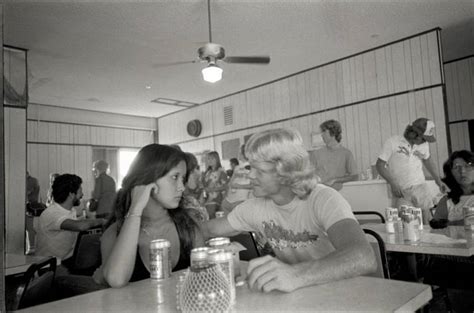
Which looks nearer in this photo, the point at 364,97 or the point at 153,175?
the point at 153,175

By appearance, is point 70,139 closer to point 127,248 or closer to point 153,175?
point 153,175

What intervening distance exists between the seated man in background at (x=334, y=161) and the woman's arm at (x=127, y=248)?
3211 mm

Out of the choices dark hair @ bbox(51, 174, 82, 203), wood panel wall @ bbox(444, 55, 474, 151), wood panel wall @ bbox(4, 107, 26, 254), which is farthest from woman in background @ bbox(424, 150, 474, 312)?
wood panel wall @ bbox(4, 107, 26, 254)

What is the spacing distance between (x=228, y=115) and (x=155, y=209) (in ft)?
21.9

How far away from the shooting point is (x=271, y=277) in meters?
0.98

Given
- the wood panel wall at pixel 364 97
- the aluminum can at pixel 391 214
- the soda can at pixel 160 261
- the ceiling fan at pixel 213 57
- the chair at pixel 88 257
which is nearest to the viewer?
the soda can at pixel 160 261

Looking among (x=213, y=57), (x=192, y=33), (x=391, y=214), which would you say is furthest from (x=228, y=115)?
(x=391, y=214)

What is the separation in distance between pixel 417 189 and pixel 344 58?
297 cm

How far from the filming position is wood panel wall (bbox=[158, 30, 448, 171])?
522 cm

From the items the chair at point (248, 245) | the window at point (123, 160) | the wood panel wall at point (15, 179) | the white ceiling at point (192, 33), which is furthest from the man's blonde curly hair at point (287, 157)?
the window at point (123, 160)

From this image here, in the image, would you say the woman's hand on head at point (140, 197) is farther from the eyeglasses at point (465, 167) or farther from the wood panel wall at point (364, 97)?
the wood panel wall at point (364, 97)

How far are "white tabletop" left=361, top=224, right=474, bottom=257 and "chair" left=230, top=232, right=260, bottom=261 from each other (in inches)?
28.1

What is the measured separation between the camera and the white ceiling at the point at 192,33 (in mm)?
4273

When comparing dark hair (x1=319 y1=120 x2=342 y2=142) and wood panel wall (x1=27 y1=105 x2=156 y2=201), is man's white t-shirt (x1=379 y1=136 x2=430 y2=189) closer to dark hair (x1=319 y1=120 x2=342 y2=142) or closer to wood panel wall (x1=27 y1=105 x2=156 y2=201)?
dark hair (x1=319 y1=120 x2=342 y2=142)
